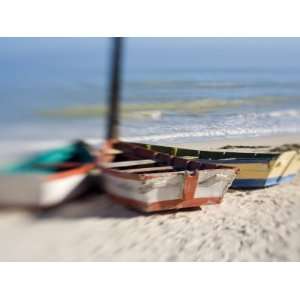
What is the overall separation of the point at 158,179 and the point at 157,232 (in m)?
0.21

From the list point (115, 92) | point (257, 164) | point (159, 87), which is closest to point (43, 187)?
point (115, 92)

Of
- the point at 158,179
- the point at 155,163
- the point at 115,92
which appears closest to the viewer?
the point at 115,92

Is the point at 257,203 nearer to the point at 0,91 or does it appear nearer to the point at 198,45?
the point at 198,45

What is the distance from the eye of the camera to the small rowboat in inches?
71.3

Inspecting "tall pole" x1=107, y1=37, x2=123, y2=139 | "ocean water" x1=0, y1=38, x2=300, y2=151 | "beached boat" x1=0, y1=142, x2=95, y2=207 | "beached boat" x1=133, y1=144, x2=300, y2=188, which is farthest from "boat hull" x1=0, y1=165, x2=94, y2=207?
"beached boat" x1=133, y1=144, x2=300, y2=188

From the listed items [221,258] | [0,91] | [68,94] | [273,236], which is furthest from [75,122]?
[273,236]

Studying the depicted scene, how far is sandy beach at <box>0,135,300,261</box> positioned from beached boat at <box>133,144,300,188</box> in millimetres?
82

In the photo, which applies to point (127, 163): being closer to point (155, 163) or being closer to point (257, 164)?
point (155, 163)

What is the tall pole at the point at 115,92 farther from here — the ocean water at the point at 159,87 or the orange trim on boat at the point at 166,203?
the orange trim on boat at the point at 166,203

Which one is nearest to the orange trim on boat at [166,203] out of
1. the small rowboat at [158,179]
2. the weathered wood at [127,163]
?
the small rowboat at [158,179]

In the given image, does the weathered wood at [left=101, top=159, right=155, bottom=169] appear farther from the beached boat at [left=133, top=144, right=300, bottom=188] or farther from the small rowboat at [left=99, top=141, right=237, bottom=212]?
the beached boat at [left=133, top=144, right=300, bottom=188]

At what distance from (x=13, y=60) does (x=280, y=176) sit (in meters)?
1.38

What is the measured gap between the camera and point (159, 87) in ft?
7.39
